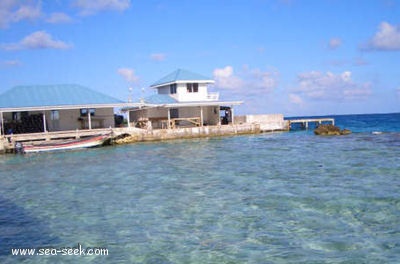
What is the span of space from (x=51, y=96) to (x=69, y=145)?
646cm

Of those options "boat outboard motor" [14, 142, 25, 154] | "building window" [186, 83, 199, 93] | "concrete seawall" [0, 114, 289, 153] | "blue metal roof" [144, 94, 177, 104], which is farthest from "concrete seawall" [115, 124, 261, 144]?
"boat outboard motor" [14, 142, 25, 154]

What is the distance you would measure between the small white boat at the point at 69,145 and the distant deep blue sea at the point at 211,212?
11.2 m

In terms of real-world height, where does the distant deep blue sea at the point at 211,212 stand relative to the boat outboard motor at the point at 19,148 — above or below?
below

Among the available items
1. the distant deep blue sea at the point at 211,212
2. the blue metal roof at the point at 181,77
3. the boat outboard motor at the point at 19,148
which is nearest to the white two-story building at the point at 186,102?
the blue metal roof at the point at 181,77

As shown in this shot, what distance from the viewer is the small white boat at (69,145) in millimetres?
30422

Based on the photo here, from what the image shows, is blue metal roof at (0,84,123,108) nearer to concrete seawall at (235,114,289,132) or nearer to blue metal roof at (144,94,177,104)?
blue metal roof at (144,94,177,104)

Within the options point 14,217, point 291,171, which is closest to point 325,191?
point 291,171

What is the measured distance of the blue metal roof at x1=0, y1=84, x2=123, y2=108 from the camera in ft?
110

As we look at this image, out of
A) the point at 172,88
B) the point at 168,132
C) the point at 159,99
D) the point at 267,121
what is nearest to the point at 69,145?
the point at 168,132

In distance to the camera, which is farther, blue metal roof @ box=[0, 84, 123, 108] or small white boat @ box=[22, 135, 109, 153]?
blue metal roof @ box=[0, 84, 123, 108]

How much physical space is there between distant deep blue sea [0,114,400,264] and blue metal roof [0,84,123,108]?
48.7 feet

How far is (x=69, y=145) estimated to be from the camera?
3147 cm

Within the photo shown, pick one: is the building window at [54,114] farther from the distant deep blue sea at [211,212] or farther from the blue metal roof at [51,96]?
A: the distant deep blue sea at [211,212]

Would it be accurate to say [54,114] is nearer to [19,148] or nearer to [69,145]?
[69,145]
